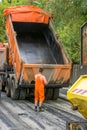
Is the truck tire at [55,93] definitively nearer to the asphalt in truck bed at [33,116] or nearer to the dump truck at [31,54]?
the dump truck at [31,54]

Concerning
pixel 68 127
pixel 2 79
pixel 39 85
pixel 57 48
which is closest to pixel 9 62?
pixel 2 79

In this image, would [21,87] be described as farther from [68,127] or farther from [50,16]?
[68,127]

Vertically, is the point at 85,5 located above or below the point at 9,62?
above

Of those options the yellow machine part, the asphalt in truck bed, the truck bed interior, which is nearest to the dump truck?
the truck bed interior

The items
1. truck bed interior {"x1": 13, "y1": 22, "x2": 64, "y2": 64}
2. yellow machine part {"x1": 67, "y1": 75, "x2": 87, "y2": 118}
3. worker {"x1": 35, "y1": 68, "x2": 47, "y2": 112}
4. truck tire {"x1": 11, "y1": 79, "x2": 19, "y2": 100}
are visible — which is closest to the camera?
yellow machine part {"x1": 67, "y1": 75, "x2": 87, "y2": 118}

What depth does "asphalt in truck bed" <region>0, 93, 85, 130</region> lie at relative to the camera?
39.8 ft

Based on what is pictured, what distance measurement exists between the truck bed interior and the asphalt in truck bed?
2.28m

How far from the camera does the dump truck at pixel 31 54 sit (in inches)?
693

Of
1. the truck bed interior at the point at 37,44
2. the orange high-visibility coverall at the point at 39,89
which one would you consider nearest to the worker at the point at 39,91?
the orange high-visibility coverall at the point at 39,89

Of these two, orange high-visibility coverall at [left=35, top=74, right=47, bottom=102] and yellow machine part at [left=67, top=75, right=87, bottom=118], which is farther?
orange high-visibility coverall at [left=35, top=74, right=47, bottom=102]

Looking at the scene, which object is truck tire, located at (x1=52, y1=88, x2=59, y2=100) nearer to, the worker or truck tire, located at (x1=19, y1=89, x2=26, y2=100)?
truck tire, located at (x1=19, y1=89, x2=26, y2=100)

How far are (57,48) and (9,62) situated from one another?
11.3 feet

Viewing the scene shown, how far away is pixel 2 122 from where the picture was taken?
12.7 metres

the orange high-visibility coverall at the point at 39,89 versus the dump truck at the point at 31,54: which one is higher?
the dump truck at the point at 31,54
